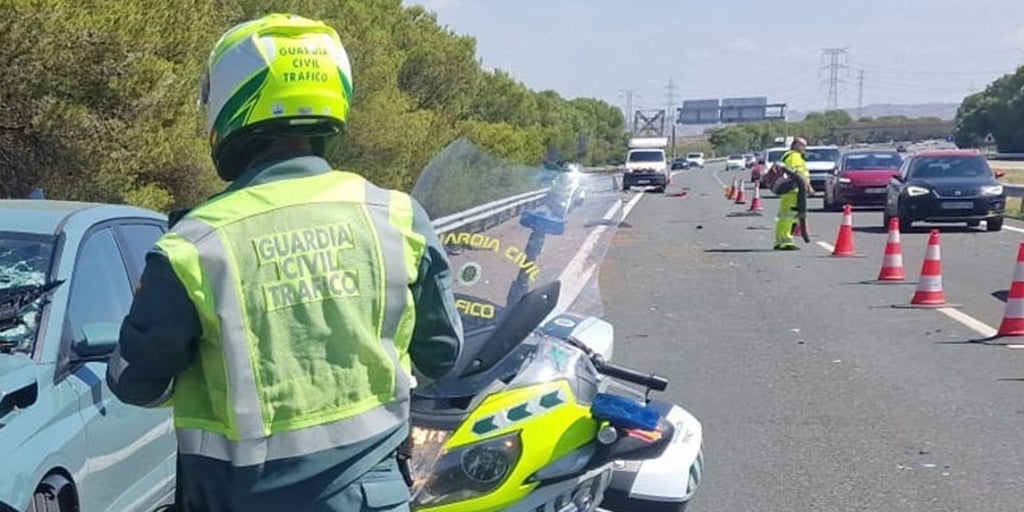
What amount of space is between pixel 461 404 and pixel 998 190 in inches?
918

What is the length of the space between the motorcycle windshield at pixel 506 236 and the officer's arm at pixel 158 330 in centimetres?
149

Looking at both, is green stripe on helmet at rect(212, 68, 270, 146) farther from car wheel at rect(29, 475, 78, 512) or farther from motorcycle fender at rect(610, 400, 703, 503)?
motorcycle fender at rect(610, 400, 703, 503)

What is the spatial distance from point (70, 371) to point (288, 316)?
245 cm

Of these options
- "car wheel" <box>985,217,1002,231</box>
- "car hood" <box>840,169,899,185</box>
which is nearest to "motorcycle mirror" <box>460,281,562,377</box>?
"car wheel" <box>985,217,1002,231</box>

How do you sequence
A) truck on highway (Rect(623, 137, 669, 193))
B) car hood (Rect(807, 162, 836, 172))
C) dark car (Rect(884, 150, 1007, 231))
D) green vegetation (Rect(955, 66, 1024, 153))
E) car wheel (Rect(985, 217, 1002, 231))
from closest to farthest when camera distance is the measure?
dark car (Rect(884, 150, 1007, 231)), car wheel (Rect(985, 217, 1002, 231)), car hood (Rect(807, 162, 836, 172)), truck on highway (Rect(623, 137, 669, 193)), green vegetation (Rect(955, 66, 1024, 153))

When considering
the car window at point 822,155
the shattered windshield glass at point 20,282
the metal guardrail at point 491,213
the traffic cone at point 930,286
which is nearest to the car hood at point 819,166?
the car window at point 822,155

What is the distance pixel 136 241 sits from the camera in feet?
18.7

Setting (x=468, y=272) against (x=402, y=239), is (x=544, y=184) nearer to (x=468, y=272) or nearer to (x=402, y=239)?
(x=468, y=272)

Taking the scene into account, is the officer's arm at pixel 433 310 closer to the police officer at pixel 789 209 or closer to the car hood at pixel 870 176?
the police officer at pixel 789 209

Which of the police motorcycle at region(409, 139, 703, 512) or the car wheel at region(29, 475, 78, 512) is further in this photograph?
the car wheel at region(29, 475, 78, 512)

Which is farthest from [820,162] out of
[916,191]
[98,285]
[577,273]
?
[577,273]

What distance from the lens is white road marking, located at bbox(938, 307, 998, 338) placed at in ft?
39.2

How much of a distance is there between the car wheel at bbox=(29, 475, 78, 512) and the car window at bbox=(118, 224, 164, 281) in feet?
4.22

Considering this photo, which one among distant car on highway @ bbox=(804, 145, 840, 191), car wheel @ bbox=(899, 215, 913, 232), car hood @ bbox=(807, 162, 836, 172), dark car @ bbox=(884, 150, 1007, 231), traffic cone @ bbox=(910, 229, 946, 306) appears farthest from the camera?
car hood @ bbox=(807, 162, 836, 172)
